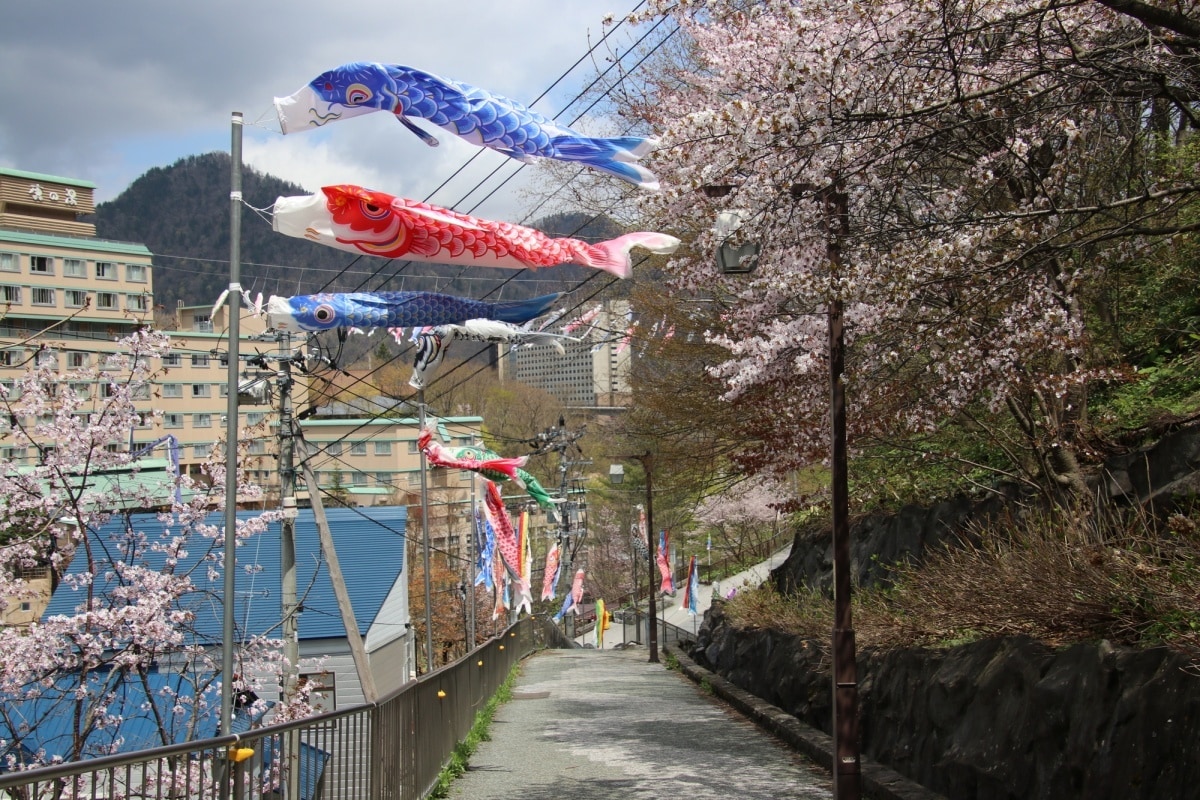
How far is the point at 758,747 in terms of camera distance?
14508 mm

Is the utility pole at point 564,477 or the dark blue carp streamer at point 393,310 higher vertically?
the dark blue carp streamer at point 393,310

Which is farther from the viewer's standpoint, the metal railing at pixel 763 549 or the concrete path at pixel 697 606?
the metal railing at pixel 763 549

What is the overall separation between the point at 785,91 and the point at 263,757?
16.5 feet

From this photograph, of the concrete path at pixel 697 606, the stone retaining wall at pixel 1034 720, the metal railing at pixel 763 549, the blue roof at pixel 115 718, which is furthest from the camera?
the metal railing at pixel 763 549

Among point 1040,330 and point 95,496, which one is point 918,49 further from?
point 95,496

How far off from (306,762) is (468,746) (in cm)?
632

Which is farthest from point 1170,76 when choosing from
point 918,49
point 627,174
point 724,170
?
point 627,174

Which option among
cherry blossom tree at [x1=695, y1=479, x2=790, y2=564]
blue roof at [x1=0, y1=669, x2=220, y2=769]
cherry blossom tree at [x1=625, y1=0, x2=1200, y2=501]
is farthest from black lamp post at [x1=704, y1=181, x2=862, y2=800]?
cherry blossom tree at [x1=695, y1=479, x2=790, y2=564]

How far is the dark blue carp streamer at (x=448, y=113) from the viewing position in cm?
1009

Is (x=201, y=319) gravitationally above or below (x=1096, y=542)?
above

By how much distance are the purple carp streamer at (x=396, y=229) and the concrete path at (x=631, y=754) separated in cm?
516

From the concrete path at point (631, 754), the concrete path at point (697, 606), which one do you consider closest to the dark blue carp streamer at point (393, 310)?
the concrete path at point (631, 754)

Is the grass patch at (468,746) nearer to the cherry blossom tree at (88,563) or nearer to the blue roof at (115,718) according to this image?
the cherry blossom tree at (88,563)

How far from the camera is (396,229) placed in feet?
34.2
